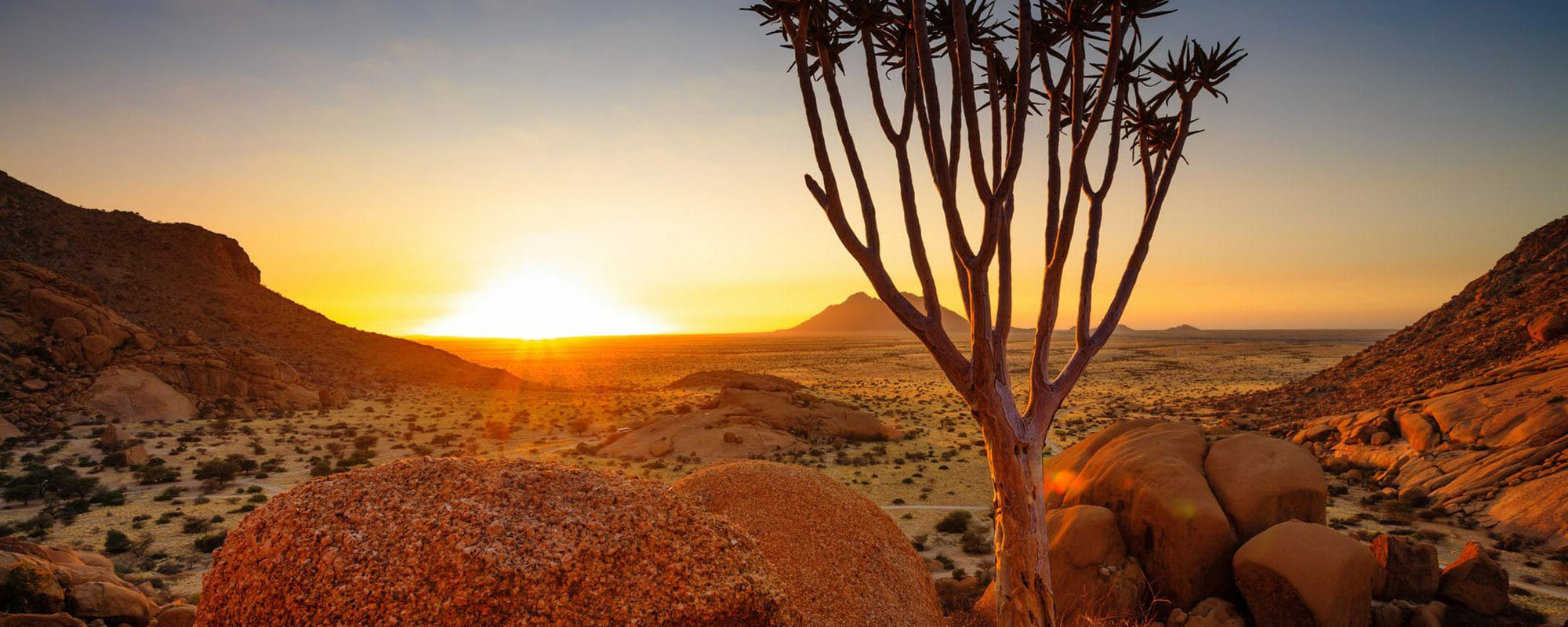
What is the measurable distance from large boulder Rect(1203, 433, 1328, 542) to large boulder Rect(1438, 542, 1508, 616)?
4.28ft

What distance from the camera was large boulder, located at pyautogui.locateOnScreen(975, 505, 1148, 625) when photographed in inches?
309

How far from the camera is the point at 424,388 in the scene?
142ft

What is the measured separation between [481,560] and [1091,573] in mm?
7483

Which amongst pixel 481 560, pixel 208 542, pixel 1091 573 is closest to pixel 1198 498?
pixel 1091 573

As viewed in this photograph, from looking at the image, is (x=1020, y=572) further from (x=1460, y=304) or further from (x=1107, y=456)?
(x=1460, y=304)

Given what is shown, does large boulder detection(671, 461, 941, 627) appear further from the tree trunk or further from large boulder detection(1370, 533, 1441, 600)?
large boulder detection(1370, 533, 1441, 600)

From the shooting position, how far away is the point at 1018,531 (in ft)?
21.5

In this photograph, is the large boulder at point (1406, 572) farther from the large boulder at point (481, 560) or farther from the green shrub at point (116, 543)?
the green shrub at point (116, 543)

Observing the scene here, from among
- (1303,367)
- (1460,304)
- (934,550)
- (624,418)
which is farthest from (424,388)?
(1303,367)

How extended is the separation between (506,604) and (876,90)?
569 cm

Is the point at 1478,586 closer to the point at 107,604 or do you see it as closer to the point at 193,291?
the point at 107,604

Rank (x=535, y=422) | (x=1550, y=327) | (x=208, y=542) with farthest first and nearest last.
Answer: (x=535, y=422) → (x=1550, y=327) → (x=208, y=542)

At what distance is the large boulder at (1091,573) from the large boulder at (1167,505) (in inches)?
10.1

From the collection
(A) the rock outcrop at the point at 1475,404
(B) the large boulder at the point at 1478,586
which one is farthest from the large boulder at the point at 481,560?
(A) the rock outcrop at the point at 1475,404
